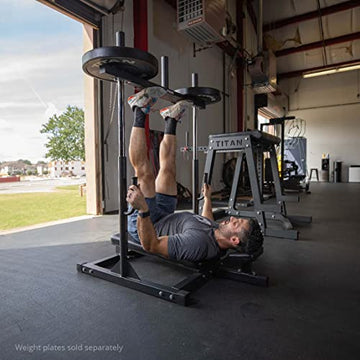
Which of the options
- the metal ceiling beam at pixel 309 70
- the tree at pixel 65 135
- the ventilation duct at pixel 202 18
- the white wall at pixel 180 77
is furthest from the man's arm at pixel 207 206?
the metal ceiling beam at pixel 309 70

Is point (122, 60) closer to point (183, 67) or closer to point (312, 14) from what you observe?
point (183, 67)

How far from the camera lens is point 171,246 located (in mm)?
1345

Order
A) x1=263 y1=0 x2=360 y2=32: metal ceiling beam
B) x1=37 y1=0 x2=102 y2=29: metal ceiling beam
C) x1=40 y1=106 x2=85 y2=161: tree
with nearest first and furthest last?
x1=37 y1=0 x2=102 y2=29: metal ceiling beam, x1=40 y1=106 x2=85 y2=161: tree, x1=263 y1=0 x2=360 y2=32: metal ceiling beam

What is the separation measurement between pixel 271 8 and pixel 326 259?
6799mm

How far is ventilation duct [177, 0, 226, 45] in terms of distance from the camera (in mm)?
3646

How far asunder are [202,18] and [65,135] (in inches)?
118

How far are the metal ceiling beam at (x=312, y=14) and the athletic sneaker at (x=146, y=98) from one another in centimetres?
670

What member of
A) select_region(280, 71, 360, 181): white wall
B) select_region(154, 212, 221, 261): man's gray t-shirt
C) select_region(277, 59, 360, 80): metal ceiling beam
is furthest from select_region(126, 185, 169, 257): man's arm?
select_region(280, 71, 360, 181): white wall

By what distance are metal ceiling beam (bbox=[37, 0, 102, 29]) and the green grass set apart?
7.92 feet

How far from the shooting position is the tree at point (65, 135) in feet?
15.5

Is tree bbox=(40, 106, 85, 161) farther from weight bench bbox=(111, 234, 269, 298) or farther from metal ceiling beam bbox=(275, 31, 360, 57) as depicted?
metal ceiling beam bbox=(275, 31, 360, 57)

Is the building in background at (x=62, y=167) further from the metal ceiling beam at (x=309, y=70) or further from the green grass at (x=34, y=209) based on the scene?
the metal ceiling beam at (x=309, y=70)

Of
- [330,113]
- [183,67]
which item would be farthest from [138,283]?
[330,113]

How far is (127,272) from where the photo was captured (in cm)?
141
